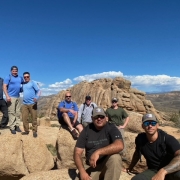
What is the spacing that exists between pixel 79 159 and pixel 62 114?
3.49 m

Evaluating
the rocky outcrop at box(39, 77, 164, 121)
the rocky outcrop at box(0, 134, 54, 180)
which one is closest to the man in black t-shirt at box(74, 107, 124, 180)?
the rocky outcrop at box(0, 134, 54, 180)

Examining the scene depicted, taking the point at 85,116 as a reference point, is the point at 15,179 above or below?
below

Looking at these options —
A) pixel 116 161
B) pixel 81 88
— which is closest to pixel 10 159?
pixel 116 161

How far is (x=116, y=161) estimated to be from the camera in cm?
484

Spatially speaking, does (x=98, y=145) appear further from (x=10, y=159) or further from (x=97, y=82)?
(x=97, y=82)

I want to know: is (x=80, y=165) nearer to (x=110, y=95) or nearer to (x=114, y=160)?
(x=114, y=160)

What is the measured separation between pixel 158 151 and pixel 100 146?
122 centimetres

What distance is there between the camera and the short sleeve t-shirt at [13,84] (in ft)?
28.4

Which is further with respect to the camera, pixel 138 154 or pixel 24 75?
pixel 24 75

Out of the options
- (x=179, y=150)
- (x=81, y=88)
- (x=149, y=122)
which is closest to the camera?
(x=179, y=150)

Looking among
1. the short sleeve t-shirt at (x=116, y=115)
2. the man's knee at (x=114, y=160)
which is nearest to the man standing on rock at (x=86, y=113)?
the short sleeve t-shirt at (x=116, y=115)

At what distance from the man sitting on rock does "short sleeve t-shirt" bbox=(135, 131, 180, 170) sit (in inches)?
135

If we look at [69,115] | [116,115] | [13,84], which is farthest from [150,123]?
[13,84]

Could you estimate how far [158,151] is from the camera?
16.1ft
